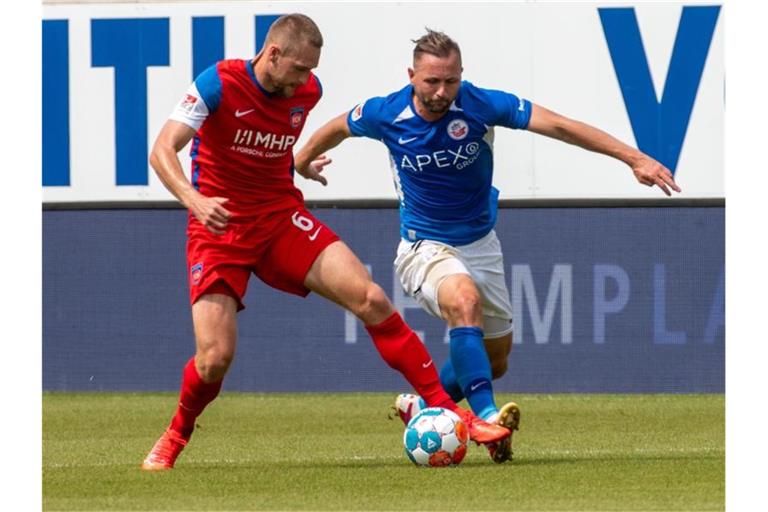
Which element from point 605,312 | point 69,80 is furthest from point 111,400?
point 605,312

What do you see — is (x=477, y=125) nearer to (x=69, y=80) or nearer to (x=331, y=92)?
(x=331, y=92)

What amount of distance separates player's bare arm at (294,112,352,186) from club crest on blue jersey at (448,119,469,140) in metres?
0.73

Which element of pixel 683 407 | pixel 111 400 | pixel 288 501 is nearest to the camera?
pixel 288 501

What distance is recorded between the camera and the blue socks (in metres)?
8.38

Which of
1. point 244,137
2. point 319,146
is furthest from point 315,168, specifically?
point 244,137

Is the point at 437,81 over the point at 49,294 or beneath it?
over

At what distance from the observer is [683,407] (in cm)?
1326

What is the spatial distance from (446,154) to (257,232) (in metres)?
1.10

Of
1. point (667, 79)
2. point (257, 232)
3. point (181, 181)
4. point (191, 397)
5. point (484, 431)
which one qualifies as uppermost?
point (667, 79)

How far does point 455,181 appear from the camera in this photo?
8.97m

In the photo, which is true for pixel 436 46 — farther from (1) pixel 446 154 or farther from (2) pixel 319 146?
(2) pixel 319 146

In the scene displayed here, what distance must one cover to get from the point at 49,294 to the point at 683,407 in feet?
19.6

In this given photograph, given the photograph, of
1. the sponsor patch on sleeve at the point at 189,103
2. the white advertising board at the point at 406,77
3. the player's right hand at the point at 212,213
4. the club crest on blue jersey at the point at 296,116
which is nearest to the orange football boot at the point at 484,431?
the player's right hand at the point at 212,213

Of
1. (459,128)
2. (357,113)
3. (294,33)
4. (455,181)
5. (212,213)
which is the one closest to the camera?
(212,213)
